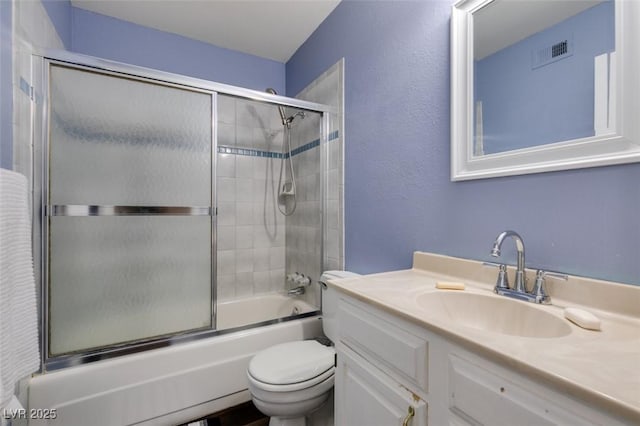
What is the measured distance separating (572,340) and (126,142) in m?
1.83

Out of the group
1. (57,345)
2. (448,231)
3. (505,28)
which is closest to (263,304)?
(57,345)

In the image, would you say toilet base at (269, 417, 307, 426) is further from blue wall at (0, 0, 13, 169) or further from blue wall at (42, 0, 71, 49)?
blue wall at (42, 0, 71, 49)

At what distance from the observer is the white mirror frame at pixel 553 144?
722 millimetres

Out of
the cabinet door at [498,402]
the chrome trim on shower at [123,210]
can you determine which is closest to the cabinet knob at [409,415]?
the cabinet door at [498,402]

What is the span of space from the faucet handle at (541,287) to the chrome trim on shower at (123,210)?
150 centimetres

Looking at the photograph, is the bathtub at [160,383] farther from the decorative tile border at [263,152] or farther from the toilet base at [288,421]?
the decorative tile border at [263,152]

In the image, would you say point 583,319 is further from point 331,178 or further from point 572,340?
point 331,178

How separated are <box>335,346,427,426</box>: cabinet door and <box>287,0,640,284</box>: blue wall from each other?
58cm

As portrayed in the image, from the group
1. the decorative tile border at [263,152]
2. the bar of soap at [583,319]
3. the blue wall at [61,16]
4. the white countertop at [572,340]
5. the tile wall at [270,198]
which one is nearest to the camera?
the white countertop at [572,340]

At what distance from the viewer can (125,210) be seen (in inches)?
55.6

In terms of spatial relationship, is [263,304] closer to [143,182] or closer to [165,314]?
[165,314]

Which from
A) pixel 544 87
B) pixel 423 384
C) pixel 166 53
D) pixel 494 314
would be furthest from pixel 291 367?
pixel 166 53

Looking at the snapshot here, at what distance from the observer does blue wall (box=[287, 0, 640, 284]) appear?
773 mm

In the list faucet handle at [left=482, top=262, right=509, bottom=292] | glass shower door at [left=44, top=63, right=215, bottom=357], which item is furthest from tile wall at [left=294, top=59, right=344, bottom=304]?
faucet handle at [left=482, top=262, right=509, bottom=292]
